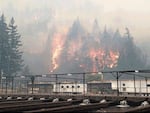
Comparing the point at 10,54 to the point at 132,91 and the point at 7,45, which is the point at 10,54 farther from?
the point at 132,91

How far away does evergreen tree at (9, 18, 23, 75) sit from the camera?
122463 mm

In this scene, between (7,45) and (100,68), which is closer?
(7,45)

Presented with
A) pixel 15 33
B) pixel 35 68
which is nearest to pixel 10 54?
pixel 15 33

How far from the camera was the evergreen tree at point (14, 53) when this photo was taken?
12246 centimetres

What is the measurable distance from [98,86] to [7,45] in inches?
2262

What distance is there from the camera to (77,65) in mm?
197125

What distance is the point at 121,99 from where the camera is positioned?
31.0 meters

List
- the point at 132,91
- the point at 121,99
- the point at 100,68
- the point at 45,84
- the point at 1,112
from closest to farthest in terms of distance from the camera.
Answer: the point at 1,112, the point at 121,99, the point at 132,91, the point at 45,84, the point at 100,68

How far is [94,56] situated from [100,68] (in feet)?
41.9

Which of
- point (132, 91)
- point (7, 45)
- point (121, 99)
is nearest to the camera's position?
point (121, 99)

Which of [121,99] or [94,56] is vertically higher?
[94,56]

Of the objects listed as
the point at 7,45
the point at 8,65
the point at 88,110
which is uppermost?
the point at 7,45

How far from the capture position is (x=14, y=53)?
12938 cm

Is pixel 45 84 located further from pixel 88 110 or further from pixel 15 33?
pixel 88 110
